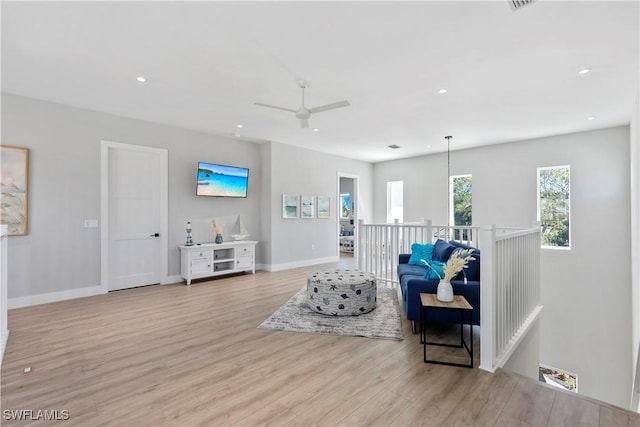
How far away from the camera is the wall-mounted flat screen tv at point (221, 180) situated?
5.84 m

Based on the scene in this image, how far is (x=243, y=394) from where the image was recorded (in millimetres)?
2166

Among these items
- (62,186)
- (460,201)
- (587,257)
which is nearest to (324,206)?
(460,201)

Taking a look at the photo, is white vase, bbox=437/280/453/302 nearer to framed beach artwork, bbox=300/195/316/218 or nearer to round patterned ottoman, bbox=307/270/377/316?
round patterned ottoman, bbox=307/270/377/316

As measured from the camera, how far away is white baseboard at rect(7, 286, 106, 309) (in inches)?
162

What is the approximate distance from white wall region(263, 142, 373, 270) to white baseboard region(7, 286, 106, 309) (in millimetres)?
3208

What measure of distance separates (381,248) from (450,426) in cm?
Result: 369

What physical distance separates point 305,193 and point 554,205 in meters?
5.45

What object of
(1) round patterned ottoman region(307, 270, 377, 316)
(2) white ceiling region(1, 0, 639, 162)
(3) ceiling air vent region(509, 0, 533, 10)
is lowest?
(1) round patterned ottoman region(307, 270, 377, 316)

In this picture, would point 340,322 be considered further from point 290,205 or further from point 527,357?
point 290,205

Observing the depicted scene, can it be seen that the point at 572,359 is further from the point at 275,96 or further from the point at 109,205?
the point at 109,205

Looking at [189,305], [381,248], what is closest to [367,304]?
[381,248]

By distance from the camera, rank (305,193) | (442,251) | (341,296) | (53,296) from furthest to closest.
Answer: (305,193) < (53,296) < (442,251) < (341,296)

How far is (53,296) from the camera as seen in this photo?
14.5 feet

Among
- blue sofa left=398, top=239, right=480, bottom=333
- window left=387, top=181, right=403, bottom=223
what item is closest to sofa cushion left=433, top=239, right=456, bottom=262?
blue sofa left=398, top=239, right=480, bottom=333
